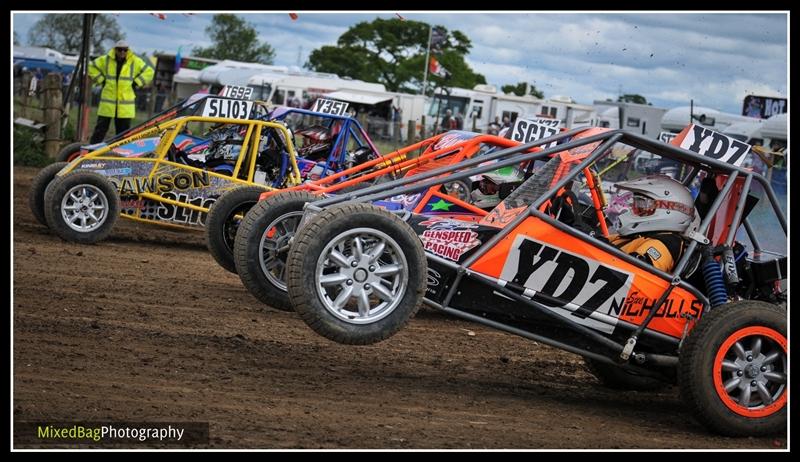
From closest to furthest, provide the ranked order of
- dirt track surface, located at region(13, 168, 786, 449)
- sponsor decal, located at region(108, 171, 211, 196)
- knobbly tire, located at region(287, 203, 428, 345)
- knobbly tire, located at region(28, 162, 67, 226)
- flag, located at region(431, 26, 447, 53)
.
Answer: dirt track surface, located at region(13, 168, 786, 449) → knobbly tire, located at region(287, 203, 428, 345) → sponsor decal, located at region(108, 171, 211, 196) → knobbly tire, located at region(28, 162, 67, 226) → flag, located at region(431, 26, 447, 53)

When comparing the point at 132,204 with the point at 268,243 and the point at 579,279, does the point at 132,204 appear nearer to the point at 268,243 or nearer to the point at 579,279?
the point at 268,243

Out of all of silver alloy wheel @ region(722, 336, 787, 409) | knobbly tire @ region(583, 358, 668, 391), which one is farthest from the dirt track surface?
silver alloy wheel @ region(722, 336, 787, 409)

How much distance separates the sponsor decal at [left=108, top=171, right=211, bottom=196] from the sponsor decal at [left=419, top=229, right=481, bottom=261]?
5411 millimetres

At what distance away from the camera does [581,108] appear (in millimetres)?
32781

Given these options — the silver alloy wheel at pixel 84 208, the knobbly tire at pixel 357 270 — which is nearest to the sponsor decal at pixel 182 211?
the silver alloy wheel at pixel 84 208

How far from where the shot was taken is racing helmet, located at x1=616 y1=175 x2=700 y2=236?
235 inches

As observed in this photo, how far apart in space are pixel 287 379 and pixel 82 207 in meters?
5.22

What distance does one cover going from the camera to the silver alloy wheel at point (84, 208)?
10359 millimetres

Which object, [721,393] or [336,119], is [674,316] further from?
[336,119]

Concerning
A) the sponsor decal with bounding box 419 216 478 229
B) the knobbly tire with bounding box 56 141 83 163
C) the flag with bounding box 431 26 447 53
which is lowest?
the knobbly tire with bounding box 56 141 83 163

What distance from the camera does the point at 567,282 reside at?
18.3 ft

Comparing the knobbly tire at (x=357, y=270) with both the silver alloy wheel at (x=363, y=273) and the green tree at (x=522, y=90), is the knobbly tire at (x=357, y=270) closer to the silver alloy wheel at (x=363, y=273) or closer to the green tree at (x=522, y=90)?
the silver alloy wheel at (x=363, y=273)

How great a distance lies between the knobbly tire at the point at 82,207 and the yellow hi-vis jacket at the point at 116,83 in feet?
16.3

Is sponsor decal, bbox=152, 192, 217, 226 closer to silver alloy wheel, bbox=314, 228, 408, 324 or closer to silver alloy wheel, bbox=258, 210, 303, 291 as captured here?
silver alloy wheel, bbox=258, 210, 303, 291
